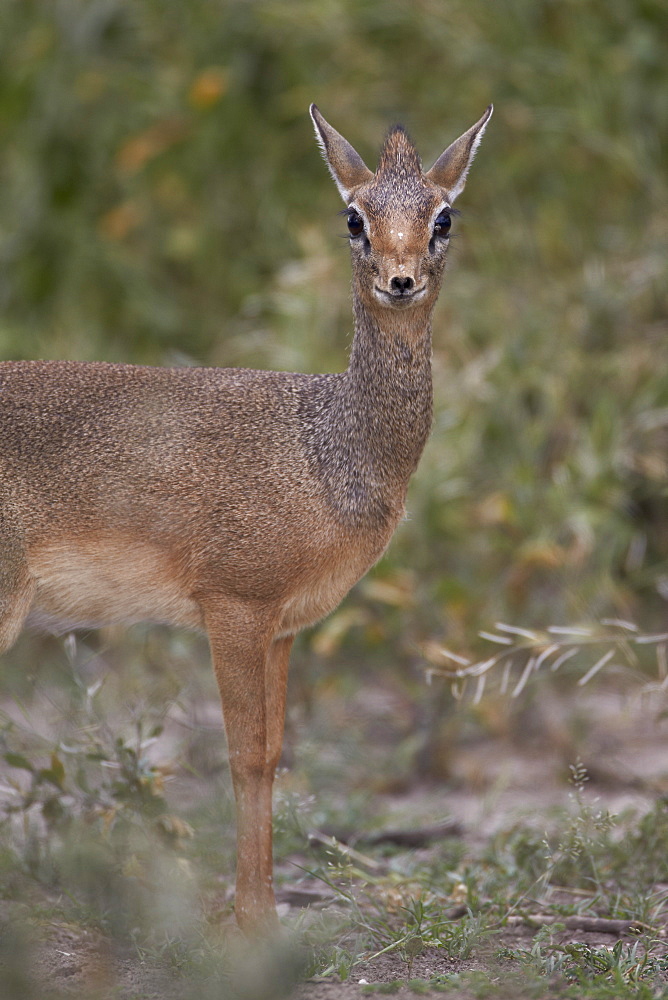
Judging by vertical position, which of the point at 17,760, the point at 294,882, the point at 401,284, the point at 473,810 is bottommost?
the point at 294,882

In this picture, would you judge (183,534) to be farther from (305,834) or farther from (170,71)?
(170,71)

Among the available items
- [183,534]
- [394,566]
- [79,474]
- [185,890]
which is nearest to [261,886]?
[185,890]

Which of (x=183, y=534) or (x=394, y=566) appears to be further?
(x=394, y=566)

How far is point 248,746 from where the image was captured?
14.9 feet

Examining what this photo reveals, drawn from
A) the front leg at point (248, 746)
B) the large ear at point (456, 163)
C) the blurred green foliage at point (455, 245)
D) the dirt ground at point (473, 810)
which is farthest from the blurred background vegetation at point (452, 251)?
the large ear at point (456, 163)

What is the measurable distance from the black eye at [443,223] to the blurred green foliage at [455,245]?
8.39ft

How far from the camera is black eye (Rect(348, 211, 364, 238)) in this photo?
4355mm

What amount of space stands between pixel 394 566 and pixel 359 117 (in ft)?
11.6

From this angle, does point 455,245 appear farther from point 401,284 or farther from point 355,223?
point 401,284

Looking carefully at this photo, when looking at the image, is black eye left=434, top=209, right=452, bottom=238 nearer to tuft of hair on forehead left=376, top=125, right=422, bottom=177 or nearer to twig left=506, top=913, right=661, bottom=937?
tuft of hair on forehead left=376, top=125, right=422, bottom=177

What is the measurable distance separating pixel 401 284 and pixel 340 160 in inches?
25.4

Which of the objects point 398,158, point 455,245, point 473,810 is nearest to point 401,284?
point 398,158

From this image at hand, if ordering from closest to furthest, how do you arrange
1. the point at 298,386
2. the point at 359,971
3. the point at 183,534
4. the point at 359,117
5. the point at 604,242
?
the point at 359,971 < the point at 183,534 < the point at 298,386 < the point at 604,242 < the point at 359,117

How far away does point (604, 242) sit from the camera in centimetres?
826
